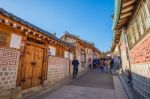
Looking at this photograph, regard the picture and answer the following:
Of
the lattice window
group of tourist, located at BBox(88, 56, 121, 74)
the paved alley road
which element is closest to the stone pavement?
the paved alley road

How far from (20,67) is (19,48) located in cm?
94

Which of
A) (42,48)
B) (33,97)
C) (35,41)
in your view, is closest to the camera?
(33,97)

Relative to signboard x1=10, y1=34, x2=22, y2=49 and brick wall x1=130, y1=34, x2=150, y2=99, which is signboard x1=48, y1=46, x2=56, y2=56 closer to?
signboard x1=10, y1=34, x2=22, y2=49

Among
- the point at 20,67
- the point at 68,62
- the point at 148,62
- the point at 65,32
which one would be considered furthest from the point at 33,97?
the point at 65,32

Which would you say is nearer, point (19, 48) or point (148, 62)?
point (148, 62)

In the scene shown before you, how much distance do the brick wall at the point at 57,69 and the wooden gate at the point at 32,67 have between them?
97 cm

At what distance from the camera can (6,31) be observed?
5.33 metres

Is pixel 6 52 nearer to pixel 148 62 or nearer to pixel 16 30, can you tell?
pixel 16 30

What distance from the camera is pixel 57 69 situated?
9797mm

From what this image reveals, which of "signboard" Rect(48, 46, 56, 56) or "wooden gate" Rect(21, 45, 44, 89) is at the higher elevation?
"signboard" Rect(48, 46, 56, 56)

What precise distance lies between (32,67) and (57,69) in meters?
2.98

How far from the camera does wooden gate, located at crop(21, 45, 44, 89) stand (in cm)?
646

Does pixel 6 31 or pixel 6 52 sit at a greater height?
pixel 6 31

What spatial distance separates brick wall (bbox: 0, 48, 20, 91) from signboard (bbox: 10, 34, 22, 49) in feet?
0.90
